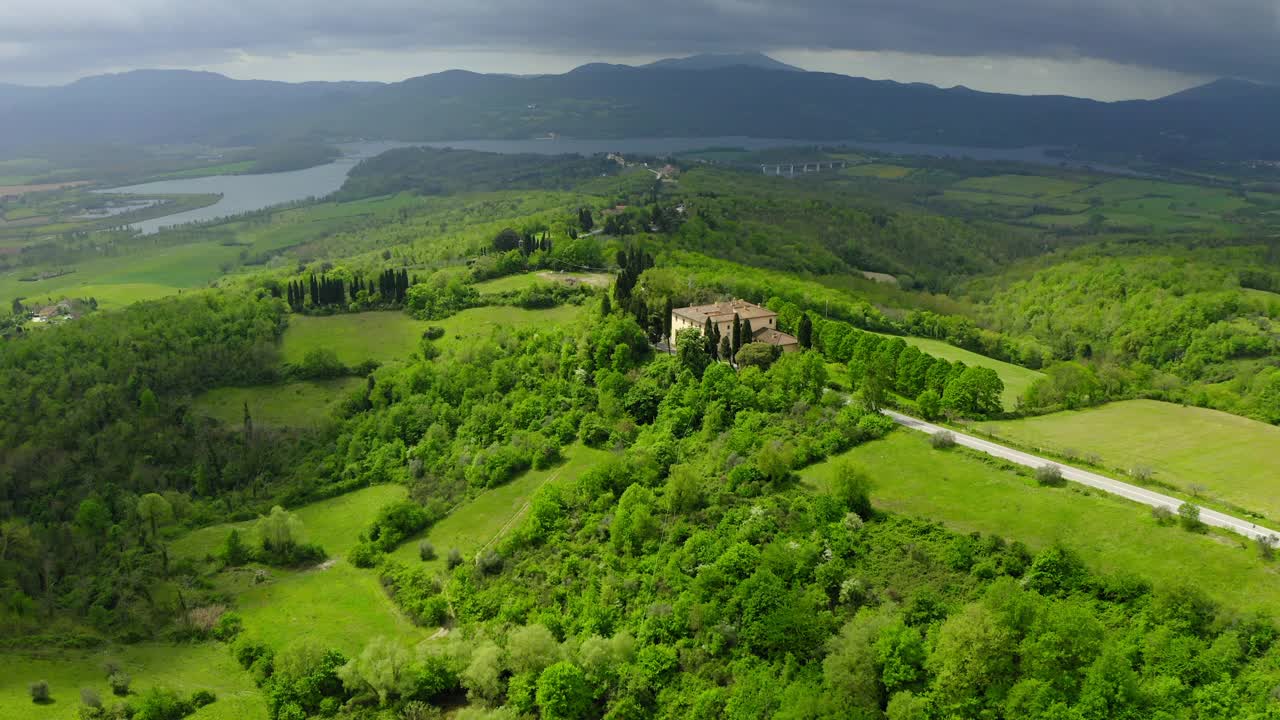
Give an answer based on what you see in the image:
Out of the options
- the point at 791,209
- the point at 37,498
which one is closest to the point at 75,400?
the point at 37,498

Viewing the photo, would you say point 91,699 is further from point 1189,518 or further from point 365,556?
point 1189,518

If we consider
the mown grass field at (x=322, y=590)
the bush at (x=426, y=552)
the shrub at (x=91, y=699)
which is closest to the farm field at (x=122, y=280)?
the mown grass field at (x=322, y=590)

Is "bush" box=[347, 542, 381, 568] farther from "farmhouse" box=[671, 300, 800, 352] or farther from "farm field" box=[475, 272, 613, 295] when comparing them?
"farm field" box=[475, 272, 613, 295]

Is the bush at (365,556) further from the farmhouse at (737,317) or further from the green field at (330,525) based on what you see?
the farmhouse at (737,317)

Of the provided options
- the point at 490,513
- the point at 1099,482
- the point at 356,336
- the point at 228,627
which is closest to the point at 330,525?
the point at 490,513

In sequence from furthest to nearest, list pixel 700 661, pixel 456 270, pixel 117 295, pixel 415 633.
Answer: pixel 117 295, pixel 456 270, pixel 415 633, pixel 700 661

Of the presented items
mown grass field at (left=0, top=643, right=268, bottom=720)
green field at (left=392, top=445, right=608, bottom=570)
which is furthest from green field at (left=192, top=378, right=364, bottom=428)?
mown grass field at (left=0, top=643, right=268, bottom=720)

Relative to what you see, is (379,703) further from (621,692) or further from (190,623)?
(190,623)
